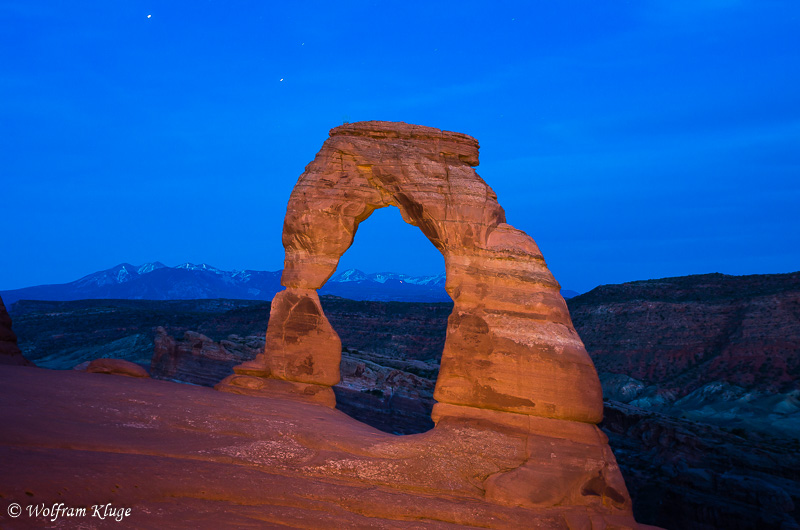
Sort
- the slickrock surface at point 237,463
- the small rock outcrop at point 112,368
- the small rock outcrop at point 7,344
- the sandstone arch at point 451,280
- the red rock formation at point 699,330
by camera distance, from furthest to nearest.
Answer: the red rock formation at point 699,330 → the small rock outcrop at point 7,344 → the small rock outcrop at point 112,368 → the sandstone arch at point 451,280 → the slickrock surface at point 237,463

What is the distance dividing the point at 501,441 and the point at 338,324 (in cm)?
3907

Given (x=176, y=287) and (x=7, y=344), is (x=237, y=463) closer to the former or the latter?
(x=7, y=344)

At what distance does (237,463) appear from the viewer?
9.86 metres

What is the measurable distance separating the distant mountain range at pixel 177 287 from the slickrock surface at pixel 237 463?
98.0 m

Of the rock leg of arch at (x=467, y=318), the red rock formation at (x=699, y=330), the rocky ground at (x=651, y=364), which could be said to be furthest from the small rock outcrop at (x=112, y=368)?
the red rock formation at (x=699, y=330)

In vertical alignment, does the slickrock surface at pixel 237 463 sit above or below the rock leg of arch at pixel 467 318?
→ below

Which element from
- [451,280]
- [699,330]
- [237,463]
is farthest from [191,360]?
[699,330]

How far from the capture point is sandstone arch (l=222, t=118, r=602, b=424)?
40.5ft

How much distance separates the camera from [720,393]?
32844 millimetres

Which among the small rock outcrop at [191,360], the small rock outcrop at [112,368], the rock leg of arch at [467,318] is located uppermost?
the rock leg of arch at [467,318]

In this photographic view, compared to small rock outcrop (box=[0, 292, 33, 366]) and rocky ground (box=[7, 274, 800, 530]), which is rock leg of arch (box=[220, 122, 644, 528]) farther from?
rocky ground (box=[7, 274, 800, 530])

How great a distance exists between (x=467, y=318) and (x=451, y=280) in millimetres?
1007

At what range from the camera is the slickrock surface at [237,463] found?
25.6ft

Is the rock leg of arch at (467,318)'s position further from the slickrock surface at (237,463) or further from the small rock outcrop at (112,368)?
the small rock outcrop at (112,368)
